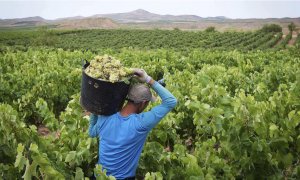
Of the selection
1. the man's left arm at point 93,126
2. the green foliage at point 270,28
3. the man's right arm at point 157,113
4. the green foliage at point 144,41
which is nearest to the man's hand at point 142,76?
the man's right arm at point 157,113

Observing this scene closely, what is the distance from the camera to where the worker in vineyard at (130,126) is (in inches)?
126

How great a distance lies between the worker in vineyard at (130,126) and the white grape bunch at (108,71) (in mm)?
115

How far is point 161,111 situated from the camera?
10.4ft

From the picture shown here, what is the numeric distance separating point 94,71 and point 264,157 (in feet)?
6.80

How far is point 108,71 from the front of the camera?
3.27 meters

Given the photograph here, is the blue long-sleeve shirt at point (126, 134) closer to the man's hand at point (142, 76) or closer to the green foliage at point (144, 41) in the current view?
the man's hand at point (142, 76)

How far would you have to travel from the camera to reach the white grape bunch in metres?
3.24

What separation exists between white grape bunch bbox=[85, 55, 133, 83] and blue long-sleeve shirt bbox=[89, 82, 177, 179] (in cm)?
29

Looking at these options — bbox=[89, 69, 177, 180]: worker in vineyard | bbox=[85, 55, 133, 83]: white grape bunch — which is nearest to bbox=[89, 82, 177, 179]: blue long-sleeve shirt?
bbox=[89, 69, 177, 180]: worker in vineyard

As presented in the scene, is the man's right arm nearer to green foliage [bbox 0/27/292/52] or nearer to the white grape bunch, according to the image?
the white grape bunch

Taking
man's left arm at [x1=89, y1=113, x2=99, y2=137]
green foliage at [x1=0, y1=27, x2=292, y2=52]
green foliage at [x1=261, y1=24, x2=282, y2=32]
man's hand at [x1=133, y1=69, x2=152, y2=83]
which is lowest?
green foliage at [x1=0, y1=27, x2=292, y2=52]

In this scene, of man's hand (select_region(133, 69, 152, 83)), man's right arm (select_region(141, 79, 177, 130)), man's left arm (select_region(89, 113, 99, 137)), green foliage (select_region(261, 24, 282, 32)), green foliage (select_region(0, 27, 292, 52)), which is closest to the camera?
man's right arm (select_region(141, 79, 177, 130))

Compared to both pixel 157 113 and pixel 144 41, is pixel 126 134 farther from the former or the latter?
pixel 144 41

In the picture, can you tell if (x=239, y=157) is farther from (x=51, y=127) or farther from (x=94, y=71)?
(x=51, y=127)
